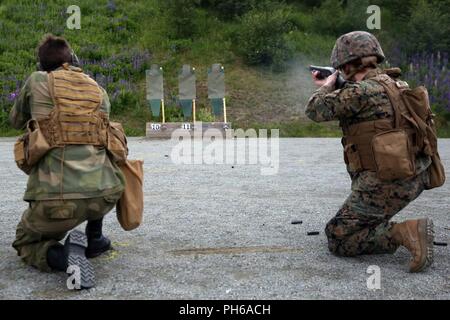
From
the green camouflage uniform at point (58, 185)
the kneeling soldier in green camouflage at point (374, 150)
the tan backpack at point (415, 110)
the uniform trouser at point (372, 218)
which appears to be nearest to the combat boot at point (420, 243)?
the kneeling soldier in green camouflage at point (374, 150)

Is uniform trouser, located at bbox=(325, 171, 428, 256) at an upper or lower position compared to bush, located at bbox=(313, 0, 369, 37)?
lower

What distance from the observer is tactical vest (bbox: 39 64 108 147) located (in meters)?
3.18

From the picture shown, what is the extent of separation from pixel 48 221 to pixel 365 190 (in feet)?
6.35

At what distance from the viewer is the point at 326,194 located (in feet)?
19.9

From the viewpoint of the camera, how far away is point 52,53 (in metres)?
3.37

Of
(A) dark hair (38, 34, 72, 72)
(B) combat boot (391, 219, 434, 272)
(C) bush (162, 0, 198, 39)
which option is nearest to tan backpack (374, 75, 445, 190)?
(B) combat boot (391, 219, 434, 272)

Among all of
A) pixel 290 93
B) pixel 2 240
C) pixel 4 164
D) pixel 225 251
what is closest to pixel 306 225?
pixel 225 251

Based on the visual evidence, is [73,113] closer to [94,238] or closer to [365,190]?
[94,238]

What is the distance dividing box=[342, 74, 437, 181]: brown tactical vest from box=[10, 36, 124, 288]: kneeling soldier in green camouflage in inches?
60.0

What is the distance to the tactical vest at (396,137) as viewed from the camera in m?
3.42

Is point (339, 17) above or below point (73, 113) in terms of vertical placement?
above

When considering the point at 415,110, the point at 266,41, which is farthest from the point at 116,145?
the point at 266,41

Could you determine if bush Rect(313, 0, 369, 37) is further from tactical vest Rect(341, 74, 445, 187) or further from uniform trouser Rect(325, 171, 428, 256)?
uniform trouser Rect(325, 171, 428, 256)
